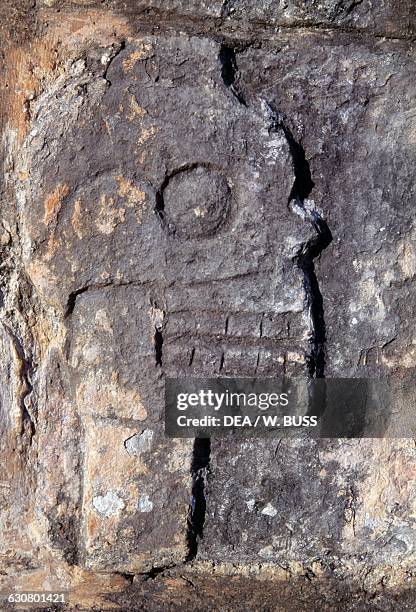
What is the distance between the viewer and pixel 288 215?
5.65ft

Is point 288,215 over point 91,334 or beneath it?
over

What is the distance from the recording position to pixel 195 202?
5.62 ft

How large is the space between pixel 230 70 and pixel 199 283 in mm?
526

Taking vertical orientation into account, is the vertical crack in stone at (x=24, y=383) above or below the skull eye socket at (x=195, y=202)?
below

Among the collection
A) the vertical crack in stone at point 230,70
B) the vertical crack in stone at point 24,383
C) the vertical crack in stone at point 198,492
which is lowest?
the vertical crack in stone at point 198,492

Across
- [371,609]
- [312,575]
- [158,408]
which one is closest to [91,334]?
[158,408]

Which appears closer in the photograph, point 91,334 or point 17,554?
point 91,334

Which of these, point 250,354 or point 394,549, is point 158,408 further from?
point 394,549

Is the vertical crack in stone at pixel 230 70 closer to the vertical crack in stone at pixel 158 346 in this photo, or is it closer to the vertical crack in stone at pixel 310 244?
the vertical crack in stone at pixel 310 244

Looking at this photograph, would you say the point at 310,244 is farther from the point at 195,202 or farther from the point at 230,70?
the point at 230,70

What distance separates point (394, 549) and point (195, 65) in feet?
4.14

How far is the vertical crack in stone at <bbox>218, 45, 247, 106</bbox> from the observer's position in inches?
68.6

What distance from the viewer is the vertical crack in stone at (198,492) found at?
5.76 feet

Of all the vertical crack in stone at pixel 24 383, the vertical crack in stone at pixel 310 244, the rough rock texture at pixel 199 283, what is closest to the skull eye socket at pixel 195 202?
the rough rock texture at pixel 199 283
